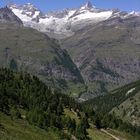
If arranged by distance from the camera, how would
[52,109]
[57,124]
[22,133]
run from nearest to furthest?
[22,133]
[57,124]
[52,109]

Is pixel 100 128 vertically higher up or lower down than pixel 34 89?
lower down

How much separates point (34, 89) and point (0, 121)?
8886 cm

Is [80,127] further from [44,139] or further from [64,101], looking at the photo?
[64,101]

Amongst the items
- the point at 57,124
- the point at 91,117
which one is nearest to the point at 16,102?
the point at 57,124

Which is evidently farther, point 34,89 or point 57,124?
point 34,89

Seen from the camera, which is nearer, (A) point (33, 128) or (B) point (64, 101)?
(A) point (33, 128)

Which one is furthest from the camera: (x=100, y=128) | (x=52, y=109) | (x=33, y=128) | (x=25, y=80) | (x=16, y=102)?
(x=25, y=80)

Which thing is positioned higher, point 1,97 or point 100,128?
point 1,97

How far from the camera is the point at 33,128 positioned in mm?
107062

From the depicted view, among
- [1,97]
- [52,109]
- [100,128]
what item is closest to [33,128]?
[1,97]

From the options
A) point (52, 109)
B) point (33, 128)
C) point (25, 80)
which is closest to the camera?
point (33, 128)

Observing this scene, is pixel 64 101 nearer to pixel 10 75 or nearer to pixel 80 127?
pixel 10 75

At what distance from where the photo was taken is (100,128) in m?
180

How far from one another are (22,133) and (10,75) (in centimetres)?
10196
